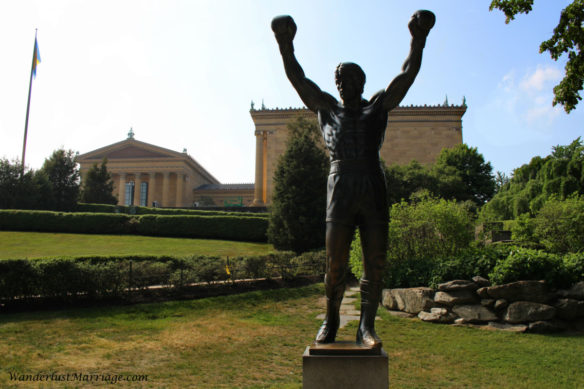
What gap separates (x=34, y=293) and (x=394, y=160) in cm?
4801

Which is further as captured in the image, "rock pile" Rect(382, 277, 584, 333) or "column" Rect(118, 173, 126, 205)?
"column" Rect(118, 173, 126, 205)

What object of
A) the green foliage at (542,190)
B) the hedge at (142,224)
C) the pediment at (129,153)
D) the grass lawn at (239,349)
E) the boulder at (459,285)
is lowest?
the grass lawn at (239,349)

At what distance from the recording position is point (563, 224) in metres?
13.9

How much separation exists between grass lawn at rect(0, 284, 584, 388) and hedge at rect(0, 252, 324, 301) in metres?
0.77

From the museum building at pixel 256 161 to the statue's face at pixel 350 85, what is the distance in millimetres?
40585

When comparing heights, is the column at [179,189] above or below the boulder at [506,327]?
above

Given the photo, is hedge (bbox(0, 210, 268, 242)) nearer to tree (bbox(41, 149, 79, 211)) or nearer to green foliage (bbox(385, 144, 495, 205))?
tree (bbox(41, 149, 79, 211))

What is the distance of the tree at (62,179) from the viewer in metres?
33.8

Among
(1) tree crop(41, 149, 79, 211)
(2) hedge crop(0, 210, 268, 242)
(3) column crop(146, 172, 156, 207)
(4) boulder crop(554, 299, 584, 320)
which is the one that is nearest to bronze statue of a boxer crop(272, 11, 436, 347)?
(4) boulder crop(554, 299, 584, 320)

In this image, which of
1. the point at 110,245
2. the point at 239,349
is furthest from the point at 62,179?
the point at 239,349

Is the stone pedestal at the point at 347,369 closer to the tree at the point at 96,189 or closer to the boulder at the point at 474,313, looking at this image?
the boulder at the point at 474,313

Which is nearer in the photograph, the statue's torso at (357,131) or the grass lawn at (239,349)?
the statue's torso at (357,131)

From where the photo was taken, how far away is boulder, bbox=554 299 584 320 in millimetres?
8680

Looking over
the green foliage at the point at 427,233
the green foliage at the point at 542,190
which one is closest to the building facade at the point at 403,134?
the green foliage at the point at 542,190
